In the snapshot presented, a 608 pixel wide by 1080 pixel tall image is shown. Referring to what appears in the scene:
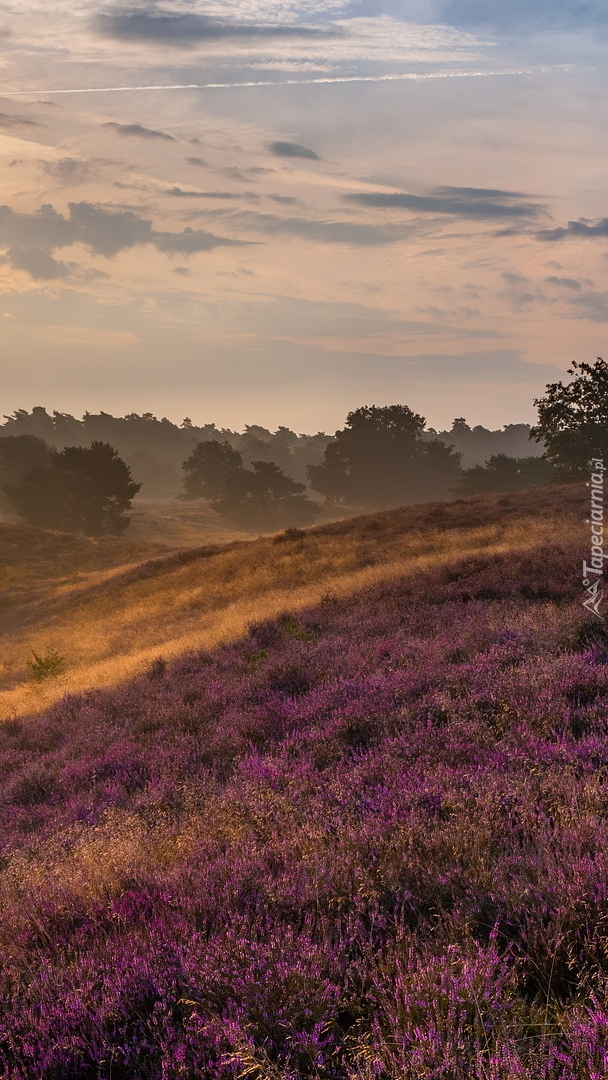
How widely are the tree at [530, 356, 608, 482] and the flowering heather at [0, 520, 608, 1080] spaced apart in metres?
50.3

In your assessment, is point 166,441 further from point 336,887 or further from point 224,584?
point 336,887

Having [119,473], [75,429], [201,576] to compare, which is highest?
[75,429]

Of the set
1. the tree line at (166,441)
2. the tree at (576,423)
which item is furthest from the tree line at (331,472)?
the tree line at (166,441)

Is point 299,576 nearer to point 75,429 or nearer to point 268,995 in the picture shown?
point 268,995

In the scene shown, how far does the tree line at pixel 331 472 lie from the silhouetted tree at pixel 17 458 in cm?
13

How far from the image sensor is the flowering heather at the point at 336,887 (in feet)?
8.15

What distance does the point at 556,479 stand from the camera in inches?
2219

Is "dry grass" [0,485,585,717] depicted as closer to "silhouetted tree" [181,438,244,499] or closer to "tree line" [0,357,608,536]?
"tree line" [0,357,608,536]

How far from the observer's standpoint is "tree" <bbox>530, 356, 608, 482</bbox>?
175ft

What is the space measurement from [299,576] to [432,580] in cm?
965

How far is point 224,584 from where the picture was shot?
25219 millimetres

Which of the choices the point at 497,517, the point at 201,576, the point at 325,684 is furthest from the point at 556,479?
the point at 325,684

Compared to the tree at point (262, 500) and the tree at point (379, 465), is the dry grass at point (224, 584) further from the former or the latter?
the tree at point (379, 465)

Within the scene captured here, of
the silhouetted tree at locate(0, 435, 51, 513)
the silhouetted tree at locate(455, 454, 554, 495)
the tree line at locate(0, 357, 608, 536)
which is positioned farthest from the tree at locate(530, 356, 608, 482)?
the silhouetted tree at locate(0, 435, 51, 513)
